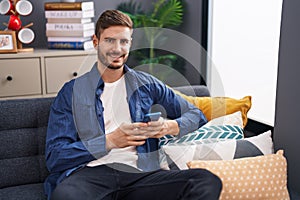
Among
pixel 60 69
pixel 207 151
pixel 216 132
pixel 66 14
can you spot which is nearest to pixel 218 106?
pixel 216 132

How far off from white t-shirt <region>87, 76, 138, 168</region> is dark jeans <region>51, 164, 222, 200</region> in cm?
3

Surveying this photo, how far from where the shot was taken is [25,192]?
201 centimetres

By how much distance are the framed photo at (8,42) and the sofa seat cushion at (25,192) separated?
1.10 m

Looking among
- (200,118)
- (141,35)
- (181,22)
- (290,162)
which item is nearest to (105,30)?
(200,118)

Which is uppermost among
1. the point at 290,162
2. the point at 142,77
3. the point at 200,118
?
the point at 142,77

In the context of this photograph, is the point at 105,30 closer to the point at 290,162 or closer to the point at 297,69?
the point at 297,69

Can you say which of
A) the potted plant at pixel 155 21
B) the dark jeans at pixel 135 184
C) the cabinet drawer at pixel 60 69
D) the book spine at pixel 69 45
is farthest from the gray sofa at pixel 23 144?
the potted plant at pixel 155 21

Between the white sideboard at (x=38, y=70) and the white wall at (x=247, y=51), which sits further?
the white sideboard at (x=38, y=70)

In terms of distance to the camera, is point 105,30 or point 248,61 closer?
point 105,30

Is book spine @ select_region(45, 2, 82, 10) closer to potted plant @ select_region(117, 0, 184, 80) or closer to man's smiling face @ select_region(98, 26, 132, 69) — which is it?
potted plant @ select_region(117, 0, 184, 80)

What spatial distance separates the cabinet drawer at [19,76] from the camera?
2.87m

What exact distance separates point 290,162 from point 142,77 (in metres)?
0.81

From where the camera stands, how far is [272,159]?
1.95 metres

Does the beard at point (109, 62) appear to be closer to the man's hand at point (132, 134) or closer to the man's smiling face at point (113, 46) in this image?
the man's smiling face at point (113, 46)
